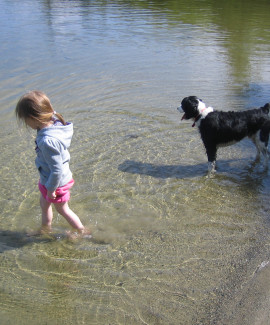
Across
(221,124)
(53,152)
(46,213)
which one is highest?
(53,152)

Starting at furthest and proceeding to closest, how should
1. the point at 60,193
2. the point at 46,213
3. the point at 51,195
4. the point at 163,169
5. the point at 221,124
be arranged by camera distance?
the point at 163,169
the point at 221,124
the point at 46,213
the point at 60,193
the point at 51,195

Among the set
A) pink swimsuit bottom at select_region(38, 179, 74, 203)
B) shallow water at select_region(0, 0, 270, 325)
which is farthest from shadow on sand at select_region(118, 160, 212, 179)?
pink swimsuit bottom at select_region(38, 179, 74, 203)

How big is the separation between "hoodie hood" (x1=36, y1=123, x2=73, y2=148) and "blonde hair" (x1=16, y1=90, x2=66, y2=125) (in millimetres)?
105

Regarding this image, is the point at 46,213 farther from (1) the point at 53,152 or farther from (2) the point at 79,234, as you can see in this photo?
(1) the point at 53,152

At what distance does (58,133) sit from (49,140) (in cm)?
→ 15

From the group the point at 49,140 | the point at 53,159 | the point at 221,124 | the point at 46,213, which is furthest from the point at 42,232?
the point at 221,124

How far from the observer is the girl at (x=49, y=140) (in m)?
3.50

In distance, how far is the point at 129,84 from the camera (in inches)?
385

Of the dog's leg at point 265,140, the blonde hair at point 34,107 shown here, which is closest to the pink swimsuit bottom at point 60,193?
the blonde hair at point 34,107

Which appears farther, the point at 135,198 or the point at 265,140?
the point at 265,140

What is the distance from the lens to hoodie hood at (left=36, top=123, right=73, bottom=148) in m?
3.55

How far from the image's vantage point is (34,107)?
349 cm

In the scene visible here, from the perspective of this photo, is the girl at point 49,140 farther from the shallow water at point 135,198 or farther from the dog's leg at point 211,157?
the dog's leg at point 211,157

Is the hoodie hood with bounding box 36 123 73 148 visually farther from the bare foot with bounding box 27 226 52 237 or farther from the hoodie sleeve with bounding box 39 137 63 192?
the bare foot with bounding box 27 226 52 237
